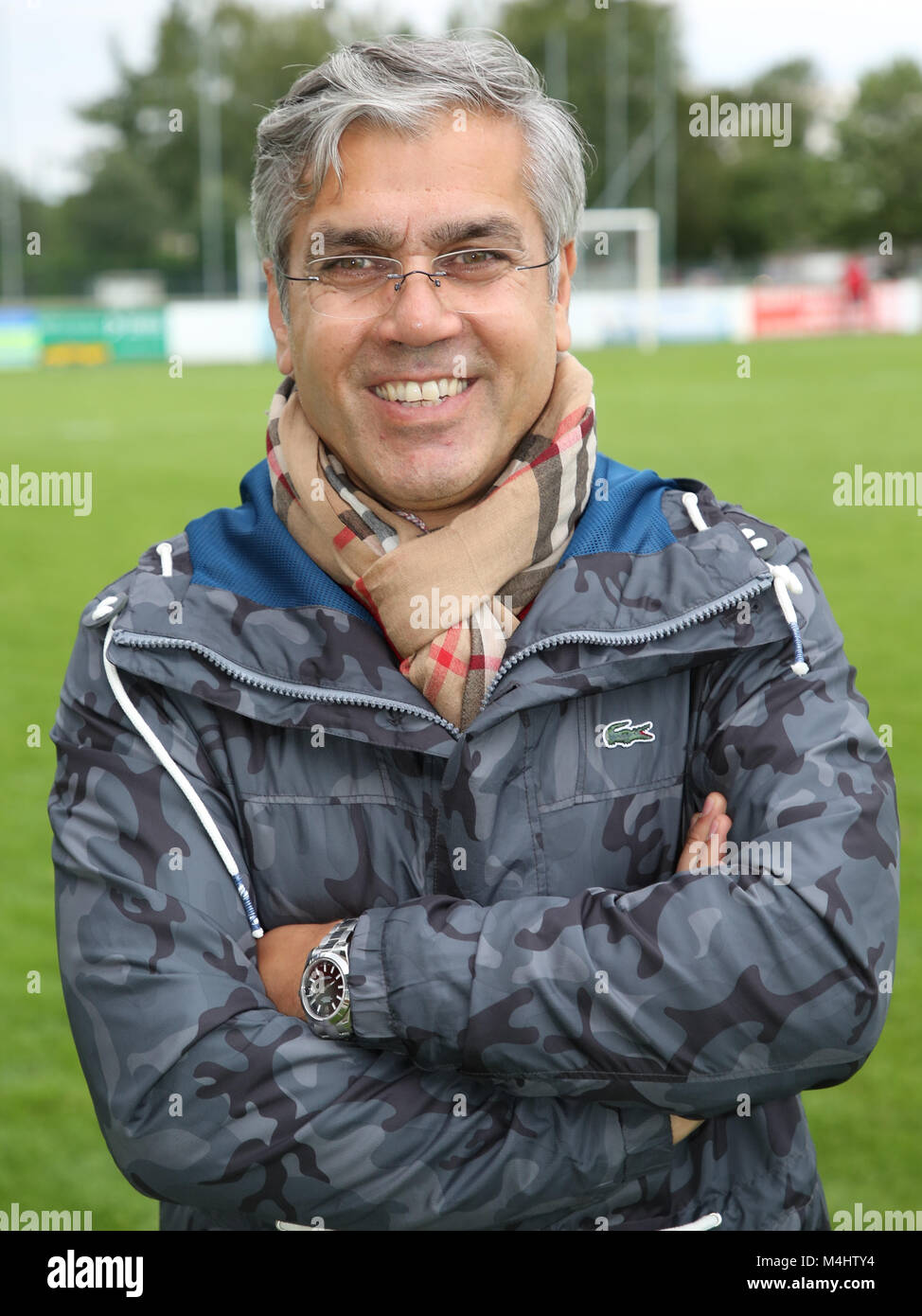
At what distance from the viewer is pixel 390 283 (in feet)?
6.84

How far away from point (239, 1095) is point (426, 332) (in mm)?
1063

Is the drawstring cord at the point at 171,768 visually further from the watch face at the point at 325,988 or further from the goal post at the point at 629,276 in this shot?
the goal post at the point at 629,276

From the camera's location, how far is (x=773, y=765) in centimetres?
203

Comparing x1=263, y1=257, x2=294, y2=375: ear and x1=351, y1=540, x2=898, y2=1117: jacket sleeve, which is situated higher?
x1=263, y1=257, x2=294, y2=375: ear

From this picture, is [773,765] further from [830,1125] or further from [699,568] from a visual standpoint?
[830,1125]

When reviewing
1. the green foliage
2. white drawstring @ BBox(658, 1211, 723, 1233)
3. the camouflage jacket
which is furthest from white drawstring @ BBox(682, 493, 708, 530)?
the green foliage

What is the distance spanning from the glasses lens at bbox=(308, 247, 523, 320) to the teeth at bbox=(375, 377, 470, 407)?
0.33 feet

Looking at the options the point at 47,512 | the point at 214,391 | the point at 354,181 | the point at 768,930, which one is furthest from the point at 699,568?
the point at 214,391

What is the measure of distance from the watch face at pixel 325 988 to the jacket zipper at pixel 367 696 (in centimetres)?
35

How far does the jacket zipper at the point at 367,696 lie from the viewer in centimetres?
202

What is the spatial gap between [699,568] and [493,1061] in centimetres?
73

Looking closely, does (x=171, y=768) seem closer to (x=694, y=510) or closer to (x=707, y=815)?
(x=707, y=815)

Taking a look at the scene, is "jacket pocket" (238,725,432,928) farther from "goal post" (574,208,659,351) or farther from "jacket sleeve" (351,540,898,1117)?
"goal post" (574,208,659,351)

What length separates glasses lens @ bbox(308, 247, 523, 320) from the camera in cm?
208
